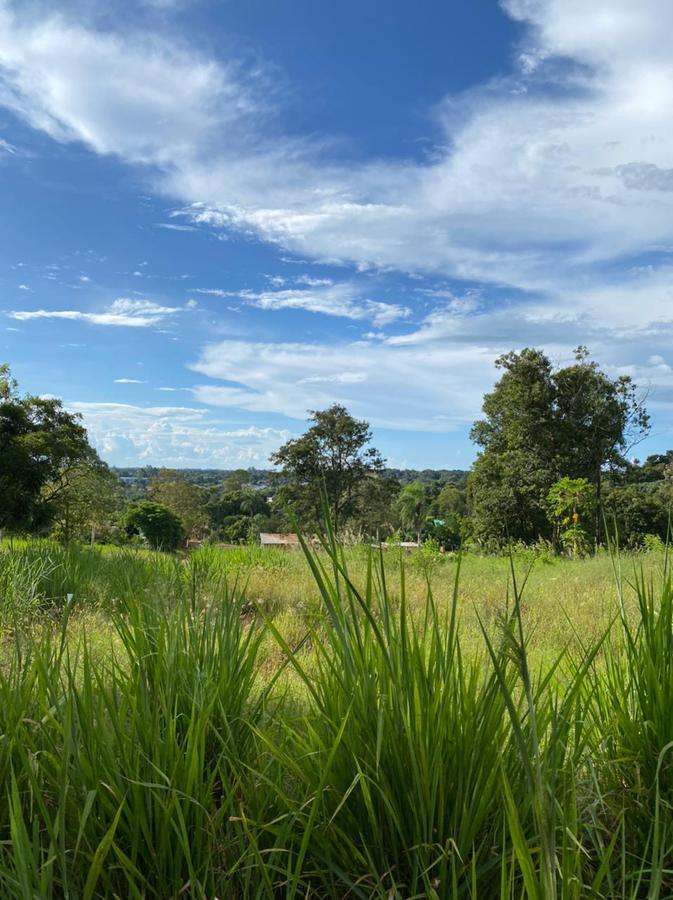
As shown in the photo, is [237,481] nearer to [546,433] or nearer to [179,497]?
[179,497]

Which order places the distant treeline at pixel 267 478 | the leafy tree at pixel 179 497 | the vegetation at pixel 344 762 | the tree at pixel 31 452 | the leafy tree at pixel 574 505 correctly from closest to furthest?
the vegetation at pixel 344 762, the leafy tree at pixel 574 505, the tree at pixel 31 452, the distant treeline at pixel 267 478, the leafy tree at pixel 179 497

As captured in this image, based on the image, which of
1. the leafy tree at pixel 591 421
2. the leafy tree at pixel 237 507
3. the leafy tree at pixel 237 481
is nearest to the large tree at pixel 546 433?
the leafy tree at pixel 591 421

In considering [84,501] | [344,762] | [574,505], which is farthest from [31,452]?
[344,762]

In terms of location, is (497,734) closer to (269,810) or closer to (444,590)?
(269,810)

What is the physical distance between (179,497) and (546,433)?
3510cm

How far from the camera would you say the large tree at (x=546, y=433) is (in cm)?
2336

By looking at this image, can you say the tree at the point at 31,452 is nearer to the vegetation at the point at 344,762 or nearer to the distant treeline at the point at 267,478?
the distant treeline at the point at 267,478

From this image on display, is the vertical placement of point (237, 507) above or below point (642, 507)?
below

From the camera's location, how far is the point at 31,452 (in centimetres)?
2050

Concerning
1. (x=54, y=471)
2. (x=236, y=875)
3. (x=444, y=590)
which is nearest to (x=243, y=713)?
(x=236, y=875)

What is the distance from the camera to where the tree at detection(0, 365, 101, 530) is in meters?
19.6

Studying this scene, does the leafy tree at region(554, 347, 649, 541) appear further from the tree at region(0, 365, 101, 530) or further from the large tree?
the tree at region(0, 365, 101, 530)

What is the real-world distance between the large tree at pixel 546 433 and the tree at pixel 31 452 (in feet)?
50.1

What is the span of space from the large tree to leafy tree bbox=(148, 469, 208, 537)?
100ft
